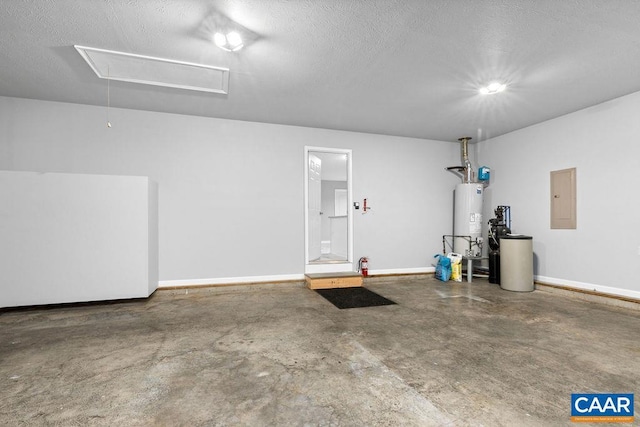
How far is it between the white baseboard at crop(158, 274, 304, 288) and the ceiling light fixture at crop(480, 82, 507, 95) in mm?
3697

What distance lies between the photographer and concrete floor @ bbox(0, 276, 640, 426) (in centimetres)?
171

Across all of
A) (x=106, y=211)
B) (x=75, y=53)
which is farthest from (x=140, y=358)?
(x=75, y=53)

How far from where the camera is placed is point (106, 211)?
3.79 metres

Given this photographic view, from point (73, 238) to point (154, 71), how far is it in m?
2.21

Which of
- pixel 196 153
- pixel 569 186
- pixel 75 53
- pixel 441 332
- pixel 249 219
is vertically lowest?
pixel 441 332

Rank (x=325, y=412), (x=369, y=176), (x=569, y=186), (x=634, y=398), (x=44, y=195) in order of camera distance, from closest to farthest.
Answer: (x=325, y=412) < (x=634, y=398) < (x=44, y=195) < (x=569, y=186) < (x=369, y=176)

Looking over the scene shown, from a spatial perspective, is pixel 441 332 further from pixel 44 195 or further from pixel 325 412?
pixel 44 195

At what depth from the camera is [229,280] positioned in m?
4.73

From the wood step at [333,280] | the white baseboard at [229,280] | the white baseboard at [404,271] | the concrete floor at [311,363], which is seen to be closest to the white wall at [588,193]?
the concrete floor at [311,363]

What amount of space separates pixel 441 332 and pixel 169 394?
2329mm

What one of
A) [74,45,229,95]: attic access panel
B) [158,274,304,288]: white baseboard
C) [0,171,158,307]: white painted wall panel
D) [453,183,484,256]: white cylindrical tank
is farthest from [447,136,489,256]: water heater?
[0,171,158,307]: white painted wall panel

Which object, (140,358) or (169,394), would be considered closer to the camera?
(169,394)

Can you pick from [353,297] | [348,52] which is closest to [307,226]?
[353,297]

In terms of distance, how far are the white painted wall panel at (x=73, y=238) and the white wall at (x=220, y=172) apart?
0.61 metres
